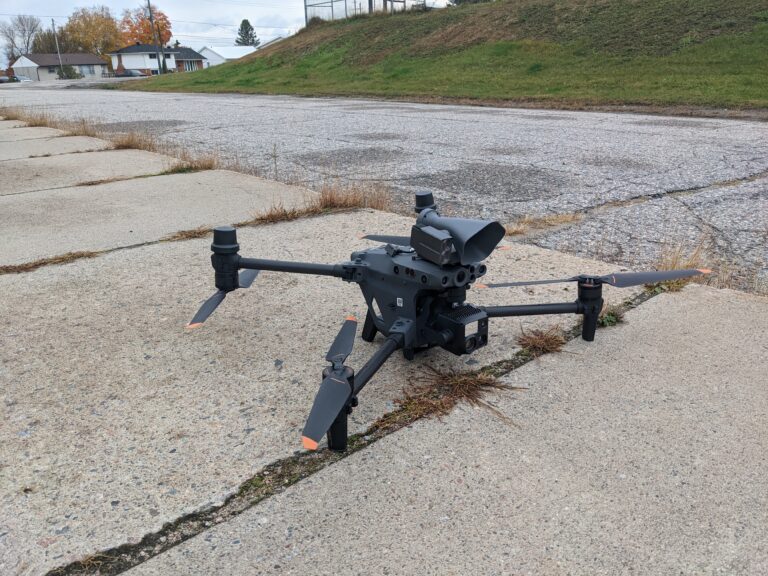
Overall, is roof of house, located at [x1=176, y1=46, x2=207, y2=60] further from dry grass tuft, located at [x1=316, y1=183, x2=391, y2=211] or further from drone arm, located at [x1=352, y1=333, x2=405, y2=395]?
drone arm, located at [x1=352, y1=333, x2=405, y2=395]

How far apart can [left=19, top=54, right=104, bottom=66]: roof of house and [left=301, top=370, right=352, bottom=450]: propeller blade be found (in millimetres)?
110089

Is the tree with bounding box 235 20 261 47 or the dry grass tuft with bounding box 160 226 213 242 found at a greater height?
the tree with bounding box 235 20 261 47

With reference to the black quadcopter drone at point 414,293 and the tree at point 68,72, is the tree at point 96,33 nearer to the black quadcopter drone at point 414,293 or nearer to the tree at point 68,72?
the tree at point 68,72

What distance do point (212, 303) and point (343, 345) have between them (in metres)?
0.73

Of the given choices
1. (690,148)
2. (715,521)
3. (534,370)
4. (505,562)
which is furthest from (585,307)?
(690,148)

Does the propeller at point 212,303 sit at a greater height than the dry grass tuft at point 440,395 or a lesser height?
greater

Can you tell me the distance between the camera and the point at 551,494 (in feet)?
6.06

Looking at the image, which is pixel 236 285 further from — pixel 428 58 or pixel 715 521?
pixel 428 58

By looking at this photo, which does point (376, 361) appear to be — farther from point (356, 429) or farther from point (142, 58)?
point (142, 58)

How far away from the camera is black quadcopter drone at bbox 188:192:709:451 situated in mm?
1940

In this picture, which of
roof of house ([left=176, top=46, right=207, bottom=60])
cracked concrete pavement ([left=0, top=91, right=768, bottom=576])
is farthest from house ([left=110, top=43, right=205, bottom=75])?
cracked concrete pavement ([left=0, top=91, right=768, bottom=576])

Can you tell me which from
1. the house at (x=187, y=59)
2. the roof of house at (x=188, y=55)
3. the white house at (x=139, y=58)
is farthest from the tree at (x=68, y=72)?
the house at (x=187, y=59)

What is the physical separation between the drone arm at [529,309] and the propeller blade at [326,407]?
2.59 ft

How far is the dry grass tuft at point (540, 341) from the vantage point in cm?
268
